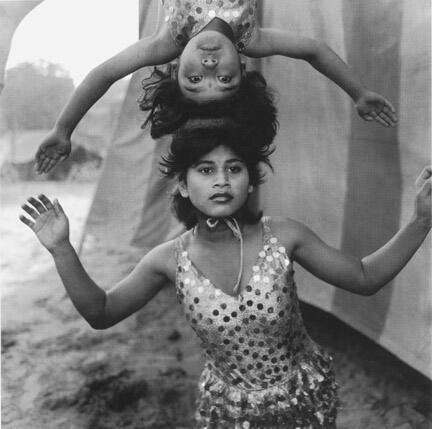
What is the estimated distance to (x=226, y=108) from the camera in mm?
1312

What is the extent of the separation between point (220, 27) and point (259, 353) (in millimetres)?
689

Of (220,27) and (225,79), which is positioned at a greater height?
(220,27)

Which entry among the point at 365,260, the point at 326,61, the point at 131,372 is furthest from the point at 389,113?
the point at 131,372

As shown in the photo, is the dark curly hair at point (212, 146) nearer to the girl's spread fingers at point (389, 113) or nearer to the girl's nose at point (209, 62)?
the girl's nose at point (209, 62)

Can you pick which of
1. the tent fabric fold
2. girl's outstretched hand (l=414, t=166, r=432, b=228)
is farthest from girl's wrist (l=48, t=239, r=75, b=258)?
the tent fabric fold

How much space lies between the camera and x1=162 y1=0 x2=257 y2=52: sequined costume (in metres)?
1.39

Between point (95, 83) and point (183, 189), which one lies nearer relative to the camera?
point (183, 189)

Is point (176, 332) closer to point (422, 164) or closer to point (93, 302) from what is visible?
point (422, 164)

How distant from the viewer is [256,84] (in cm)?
139

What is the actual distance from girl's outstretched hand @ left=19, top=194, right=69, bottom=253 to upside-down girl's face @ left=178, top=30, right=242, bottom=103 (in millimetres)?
363

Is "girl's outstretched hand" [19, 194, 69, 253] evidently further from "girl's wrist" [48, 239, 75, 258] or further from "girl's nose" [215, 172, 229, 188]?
"girl's nose" [215, 172, 229, 188]

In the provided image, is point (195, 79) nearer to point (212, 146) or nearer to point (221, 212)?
point (212, 146)

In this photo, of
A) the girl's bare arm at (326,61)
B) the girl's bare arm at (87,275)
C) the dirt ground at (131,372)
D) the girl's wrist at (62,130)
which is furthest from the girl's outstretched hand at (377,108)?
the dirt ground at (131,372)

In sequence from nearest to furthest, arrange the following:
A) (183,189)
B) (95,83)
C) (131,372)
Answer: (183,189) → (95,83) → (131,372)
